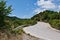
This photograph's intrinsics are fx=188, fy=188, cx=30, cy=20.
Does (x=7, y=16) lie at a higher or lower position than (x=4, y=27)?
higher

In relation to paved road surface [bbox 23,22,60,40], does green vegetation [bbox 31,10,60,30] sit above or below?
above

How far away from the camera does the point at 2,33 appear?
9.97m

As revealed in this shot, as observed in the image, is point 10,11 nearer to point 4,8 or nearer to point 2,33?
point 4,8

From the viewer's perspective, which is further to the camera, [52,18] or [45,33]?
[52,18]

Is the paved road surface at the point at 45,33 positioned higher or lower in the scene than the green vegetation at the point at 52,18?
lower

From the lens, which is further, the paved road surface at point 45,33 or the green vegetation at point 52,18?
the green vegetation at point 52,18

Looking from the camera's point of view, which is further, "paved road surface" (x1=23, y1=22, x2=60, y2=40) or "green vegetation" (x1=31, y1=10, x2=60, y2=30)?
"green vegetation" (x1=31, y1=10, x2=60, y2=30)

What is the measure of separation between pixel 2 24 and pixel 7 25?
1.16 feet

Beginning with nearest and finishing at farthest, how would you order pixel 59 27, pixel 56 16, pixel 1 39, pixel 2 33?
pixel 1 39, pixel 2 33, pixel 59 27, pixel 56 16

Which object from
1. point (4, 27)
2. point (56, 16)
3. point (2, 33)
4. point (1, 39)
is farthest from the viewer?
point (56, 16)

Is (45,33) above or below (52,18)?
below

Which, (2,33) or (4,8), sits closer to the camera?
(2,33)

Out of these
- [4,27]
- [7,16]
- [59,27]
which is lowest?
[4,27]

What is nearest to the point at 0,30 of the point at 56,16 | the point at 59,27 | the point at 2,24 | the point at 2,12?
the point at 2,24
